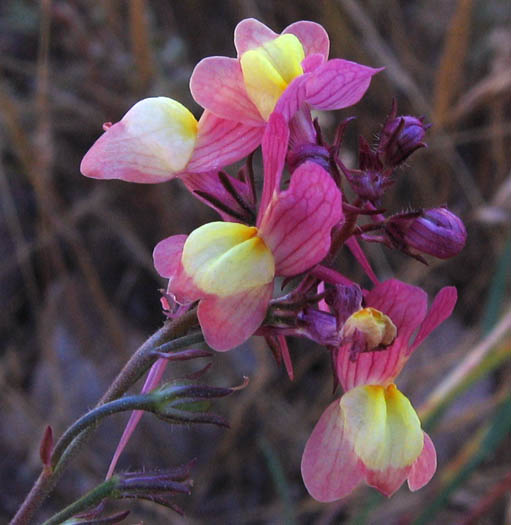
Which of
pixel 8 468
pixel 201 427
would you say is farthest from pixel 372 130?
pixel 8 468

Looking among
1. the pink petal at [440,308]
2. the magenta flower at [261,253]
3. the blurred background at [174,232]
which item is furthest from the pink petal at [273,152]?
the blurred background at [174,232]

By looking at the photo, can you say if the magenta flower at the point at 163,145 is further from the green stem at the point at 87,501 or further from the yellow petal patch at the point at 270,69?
the green stem at the point at 87,501

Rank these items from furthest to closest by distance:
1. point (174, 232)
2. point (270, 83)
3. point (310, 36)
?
point (174, 232) → point (310, 36) → point (270, 83)

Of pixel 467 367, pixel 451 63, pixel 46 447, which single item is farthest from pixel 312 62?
pixel 451 63

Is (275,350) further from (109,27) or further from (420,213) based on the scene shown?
(109,27)

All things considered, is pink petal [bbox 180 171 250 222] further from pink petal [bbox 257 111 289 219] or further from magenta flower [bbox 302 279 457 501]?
magenta flower [bbox 302 279 457 501]

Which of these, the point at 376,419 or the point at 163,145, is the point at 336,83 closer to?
the point at 163,145

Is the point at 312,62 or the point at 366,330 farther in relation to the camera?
the point at 312,62
